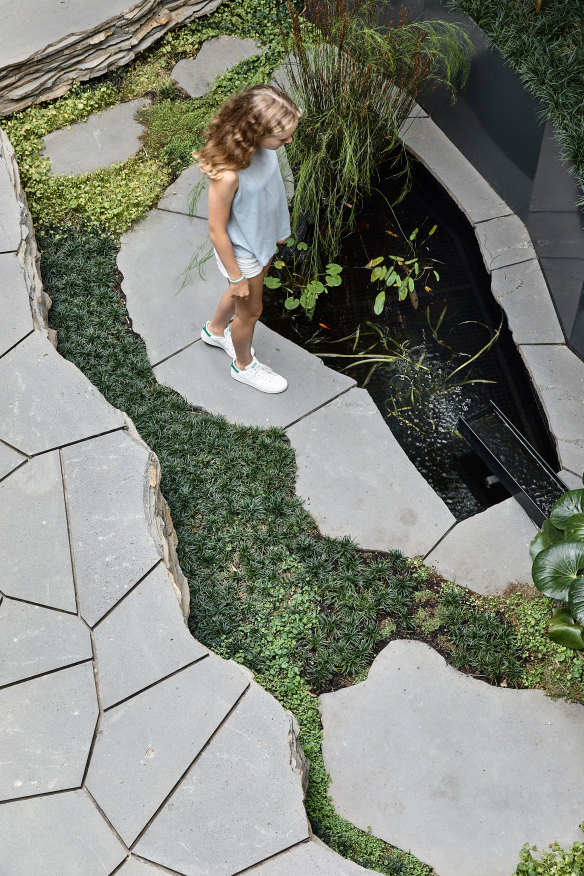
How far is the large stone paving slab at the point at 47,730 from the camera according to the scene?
255cm

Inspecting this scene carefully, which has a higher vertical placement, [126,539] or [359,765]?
[126,539]

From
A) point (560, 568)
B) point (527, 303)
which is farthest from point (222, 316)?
point (560, 568)

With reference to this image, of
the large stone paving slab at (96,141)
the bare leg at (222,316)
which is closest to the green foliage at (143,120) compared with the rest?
the large stone paving slab at (96,141)

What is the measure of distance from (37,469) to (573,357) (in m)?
2.56

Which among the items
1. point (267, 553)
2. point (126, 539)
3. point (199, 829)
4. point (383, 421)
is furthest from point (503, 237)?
point (199, 829)

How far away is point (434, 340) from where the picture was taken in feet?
A: 13.1

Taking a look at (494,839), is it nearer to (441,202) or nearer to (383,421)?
(383,421)

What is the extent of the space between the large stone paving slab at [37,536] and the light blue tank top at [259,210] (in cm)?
116

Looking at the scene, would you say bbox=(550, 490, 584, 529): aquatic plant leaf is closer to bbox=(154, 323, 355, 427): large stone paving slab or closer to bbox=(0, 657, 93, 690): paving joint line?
bbox=(154, 323, 355, 427): large stone paving slab

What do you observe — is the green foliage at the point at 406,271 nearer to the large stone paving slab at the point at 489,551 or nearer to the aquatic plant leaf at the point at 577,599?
the large stone paving slab at the point at 489,551

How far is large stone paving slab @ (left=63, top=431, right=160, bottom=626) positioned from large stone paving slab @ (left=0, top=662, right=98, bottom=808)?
24 centimetres

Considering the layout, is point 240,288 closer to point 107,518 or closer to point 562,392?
point 107,518

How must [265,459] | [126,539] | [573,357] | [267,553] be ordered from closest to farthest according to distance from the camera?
[126,539]
[267,553]
[265,459]
[573,357]

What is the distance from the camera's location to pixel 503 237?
14.0 ft
